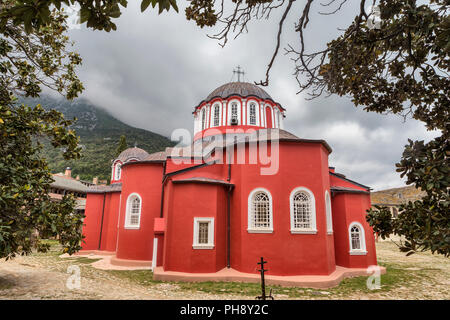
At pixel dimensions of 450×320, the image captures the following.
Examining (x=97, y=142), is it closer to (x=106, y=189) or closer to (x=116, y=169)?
(x=116, y=169)

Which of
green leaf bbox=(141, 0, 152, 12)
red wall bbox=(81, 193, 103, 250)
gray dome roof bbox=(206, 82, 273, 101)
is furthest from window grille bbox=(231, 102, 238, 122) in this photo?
green leaf bbox=(141, 0, 152, 12)

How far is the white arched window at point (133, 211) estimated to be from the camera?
13.3 meters

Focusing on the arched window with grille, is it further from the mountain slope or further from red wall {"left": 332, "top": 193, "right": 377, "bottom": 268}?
the mountain slope

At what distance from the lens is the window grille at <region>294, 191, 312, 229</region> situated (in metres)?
9.65

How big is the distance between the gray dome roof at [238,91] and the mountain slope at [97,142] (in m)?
8.20

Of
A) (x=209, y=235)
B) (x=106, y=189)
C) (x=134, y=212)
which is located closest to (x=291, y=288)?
(x=209, y=235)

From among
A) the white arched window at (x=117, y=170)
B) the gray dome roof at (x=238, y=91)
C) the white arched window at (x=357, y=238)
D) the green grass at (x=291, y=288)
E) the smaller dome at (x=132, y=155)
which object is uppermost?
the gray dome roof at (x=238, y=91)

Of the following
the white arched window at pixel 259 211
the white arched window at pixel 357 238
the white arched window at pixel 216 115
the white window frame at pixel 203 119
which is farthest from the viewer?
the white window frame at pixel 203 119

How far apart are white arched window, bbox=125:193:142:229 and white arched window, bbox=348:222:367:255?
10.5m

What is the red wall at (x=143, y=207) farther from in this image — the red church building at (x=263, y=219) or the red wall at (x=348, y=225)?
the red wall at (x=348, y=225)

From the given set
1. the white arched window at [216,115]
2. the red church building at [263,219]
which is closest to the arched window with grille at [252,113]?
the white arched window at [216,115]

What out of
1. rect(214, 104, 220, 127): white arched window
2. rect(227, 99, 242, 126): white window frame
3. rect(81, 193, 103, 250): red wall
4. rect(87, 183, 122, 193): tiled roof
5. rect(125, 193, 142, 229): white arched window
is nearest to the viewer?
rect(125, 193, 142, 229): white arched window
